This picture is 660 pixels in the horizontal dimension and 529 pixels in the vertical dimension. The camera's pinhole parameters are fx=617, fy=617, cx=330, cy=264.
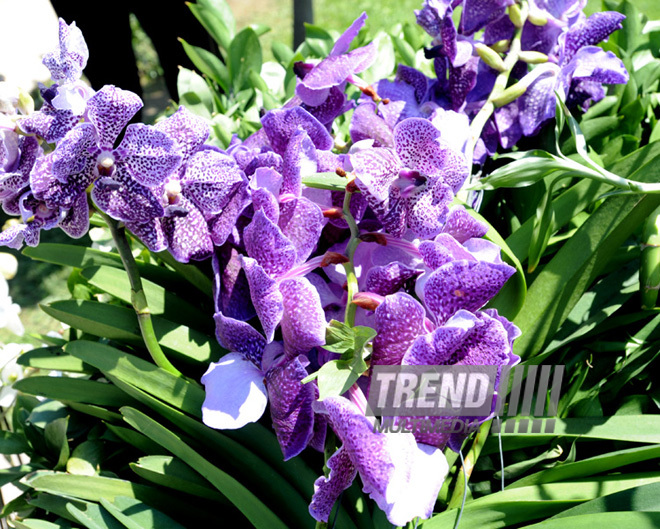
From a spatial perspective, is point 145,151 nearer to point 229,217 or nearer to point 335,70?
point 229,217

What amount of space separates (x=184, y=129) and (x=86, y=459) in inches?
17.1

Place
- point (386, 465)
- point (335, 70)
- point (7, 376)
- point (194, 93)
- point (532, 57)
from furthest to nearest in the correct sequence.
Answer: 1. point (194, 93)
2. point (7, 376)
3. point (532, 57)
4. point (335, 70)
5. point (386, 465)

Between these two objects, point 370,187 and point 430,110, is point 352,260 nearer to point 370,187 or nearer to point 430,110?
point 370,187

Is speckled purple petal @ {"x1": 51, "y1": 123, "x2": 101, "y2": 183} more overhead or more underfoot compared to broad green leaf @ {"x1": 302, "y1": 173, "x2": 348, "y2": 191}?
more overhead

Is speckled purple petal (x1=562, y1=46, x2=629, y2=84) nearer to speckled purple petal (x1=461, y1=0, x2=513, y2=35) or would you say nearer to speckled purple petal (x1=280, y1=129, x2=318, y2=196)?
speckled purple petal (x1=461, y1=0, x2=513, y2=35)

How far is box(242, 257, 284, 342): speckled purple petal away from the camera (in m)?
0.53

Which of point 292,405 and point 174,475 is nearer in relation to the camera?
point 292,405

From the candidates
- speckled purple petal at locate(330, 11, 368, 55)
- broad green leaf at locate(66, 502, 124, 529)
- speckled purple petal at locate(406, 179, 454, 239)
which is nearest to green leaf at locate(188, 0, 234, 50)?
speckled purple petal at locate(330, 11, 368, 55)

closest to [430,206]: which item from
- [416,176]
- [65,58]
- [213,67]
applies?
[416,176]

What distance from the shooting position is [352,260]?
0.59m

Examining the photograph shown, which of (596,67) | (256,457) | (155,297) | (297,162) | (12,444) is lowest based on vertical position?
(12,444)

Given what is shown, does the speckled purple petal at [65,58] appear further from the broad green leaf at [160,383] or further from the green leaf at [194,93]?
the green leaf at [194,93]

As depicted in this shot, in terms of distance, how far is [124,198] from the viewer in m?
0.53

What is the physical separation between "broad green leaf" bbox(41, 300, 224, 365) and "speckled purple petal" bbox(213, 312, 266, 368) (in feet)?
0.37
